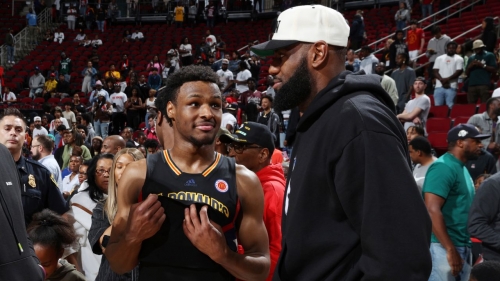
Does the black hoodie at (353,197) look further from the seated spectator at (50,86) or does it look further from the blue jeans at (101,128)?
the seated spectator at (50,86)

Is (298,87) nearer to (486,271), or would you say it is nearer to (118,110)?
(486,271)

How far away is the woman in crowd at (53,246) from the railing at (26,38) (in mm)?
22916

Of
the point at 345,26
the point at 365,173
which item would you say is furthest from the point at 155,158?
the point at 365,173

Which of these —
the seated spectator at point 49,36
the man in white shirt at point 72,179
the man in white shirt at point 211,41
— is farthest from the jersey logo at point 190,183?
the seated spectator at point 49,36

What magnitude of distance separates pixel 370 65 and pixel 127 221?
1180 centimetres

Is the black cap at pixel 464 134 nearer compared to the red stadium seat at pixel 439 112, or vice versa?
the black cap at pixel 464 134

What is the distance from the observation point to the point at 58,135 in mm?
14047

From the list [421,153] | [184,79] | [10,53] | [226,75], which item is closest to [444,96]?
[226,75]

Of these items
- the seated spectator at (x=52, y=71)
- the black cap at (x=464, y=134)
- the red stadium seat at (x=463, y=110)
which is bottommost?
the seated spectator at (x=52, y=71)

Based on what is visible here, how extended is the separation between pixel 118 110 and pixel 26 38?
11.9 meters

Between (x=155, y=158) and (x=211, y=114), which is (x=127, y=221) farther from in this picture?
(x=211, y=114)

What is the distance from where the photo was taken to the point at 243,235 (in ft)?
9.11

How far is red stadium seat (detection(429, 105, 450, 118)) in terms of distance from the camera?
38.5 ft

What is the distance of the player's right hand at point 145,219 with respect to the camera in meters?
2.48
